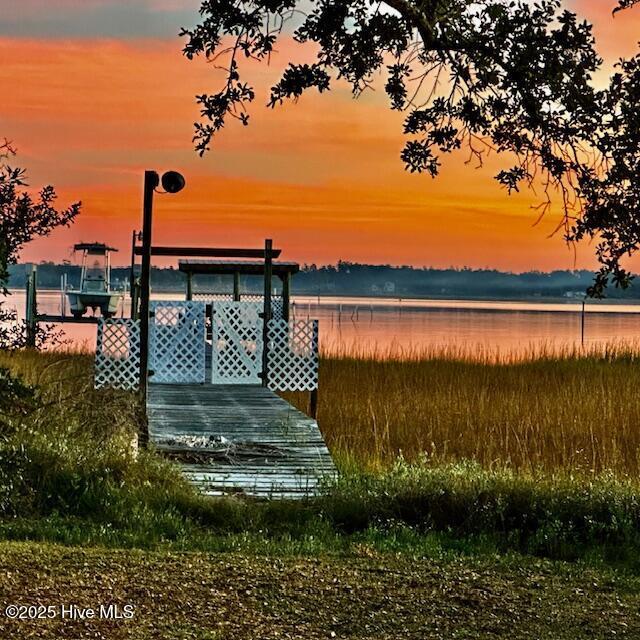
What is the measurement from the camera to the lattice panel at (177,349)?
14.9 meters

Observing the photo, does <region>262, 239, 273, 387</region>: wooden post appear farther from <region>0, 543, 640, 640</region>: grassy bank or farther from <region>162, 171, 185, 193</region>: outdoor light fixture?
<region>0, 543, 640, 640</region>: grassy bank

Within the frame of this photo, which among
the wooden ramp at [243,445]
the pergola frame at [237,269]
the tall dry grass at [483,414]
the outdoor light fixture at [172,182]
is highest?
the outdoor light fixture at [172,182]

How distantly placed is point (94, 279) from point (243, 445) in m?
24.6

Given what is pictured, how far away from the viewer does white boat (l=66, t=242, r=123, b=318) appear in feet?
105

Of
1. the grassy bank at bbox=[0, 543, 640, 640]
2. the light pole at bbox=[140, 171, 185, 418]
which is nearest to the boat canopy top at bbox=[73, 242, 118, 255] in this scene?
the light pole at bbox=[140, 171, 185, 418]

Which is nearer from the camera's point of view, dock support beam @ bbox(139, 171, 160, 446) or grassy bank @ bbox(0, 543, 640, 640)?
grassy bank @ bbox(0, 543, 640, 640)

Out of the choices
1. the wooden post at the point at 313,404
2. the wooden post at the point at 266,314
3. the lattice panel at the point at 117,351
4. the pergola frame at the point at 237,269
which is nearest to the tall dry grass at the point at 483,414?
the wooden post at the point at 313,404

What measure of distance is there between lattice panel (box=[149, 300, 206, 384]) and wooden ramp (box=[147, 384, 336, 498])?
2.70m

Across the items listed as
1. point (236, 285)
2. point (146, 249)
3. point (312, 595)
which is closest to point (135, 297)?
point (236, 285)

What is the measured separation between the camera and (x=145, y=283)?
10844 mm

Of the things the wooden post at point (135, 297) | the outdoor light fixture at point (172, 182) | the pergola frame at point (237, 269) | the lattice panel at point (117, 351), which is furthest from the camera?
the wooden post at point (135, 297)

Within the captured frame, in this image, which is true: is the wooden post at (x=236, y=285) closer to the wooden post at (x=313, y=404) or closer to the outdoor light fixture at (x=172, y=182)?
the wooden post at (x=313, y=404)

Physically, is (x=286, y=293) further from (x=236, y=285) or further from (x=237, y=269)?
(x=236, y=285)

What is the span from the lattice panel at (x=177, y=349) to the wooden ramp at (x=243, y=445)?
270cm
